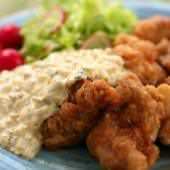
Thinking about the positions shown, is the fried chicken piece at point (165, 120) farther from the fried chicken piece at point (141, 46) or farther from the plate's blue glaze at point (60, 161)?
the fried chicken piece at point (141, 46)

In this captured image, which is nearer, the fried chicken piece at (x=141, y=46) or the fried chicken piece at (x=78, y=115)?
the fried chicken piece at (x=78, y=115)

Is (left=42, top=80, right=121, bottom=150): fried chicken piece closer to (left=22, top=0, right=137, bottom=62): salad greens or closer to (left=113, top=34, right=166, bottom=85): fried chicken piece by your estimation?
(left=113, top=34, right=166, bottom=85): fried chicken piece

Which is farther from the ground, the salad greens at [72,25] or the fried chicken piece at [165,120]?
the fried chicken piece at [165,120]

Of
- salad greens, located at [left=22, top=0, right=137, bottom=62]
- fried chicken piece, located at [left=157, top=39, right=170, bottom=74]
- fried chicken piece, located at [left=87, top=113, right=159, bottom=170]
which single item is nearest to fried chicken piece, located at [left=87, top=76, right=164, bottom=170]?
Result: fried chicken piece, located at [left=87, top=113, right=159, bottom=170]

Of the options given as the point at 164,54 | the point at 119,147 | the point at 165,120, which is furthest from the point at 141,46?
the point at 119,147

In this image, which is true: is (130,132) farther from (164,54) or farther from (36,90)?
(164,54)

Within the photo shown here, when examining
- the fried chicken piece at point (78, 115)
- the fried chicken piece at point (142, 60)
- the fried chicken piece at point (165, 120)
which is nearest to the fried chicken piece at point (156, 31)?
the fried chicken piece at point (142, 60)
